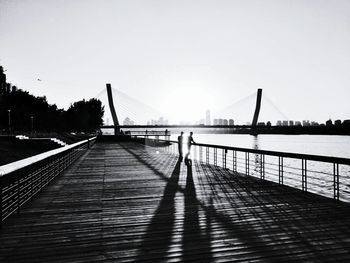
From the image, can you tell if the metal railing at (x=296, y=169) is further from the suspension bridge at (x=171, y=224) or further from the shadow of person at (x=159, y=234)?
the shadow of person at (x=159, y=234)

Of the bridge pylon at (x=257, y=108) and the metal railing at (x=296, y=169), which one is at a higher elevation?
the bridge pylon at (x=257, y=108)

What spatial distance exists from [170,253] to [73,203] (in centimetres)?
333

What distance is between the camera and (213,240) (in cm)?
394

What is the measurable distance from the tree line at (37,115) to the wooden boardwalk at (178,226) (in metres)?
61.3

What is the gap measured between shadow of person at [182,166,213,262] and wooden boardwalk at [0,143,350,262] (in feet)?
0.04

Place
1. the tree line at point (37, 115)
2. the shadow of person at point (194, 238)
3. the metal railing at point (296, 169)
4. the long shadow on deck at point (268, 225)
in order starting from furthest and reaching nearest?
1. the tree line at point (37, 115)
2. the metal railing at point (296, 169)
3. the long shadow on deck at point (268, 225)
4. the shadow of person at point (194, 238)

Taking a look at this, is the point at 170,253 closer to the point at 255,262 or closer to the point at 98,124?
the point at 255,262

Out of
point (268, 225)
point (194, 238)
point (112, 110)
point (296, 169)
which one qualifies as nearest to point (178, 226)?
point (194, 238)

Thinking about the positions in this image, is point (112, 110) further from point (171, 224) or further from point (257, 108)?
point (171, 224)

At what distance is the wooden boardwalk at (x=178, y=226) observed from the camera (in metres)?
3.52

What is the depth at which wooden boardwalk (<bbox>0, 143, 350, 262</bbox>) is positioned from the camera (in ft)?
11.6

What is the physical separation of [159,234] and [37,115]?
250 ft

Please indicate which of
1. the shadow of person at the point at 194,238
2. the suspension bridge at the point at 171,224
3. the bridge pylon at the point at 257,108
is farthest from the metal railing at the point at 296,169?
the bridge pylon at the point at 257,108

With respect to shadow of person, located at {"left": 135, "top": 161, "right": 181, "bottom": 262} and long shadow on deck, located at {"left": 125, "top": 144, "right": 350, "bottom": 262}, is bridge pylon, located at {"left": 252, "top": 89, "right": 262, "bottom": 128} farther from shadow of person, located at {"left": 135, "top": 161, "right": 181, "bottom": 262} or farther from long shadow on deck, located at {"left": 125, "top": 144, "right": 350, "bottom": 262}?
shadow of person, located at {"left": 135, "top": 161, "right": 181, "bottom": 262}
